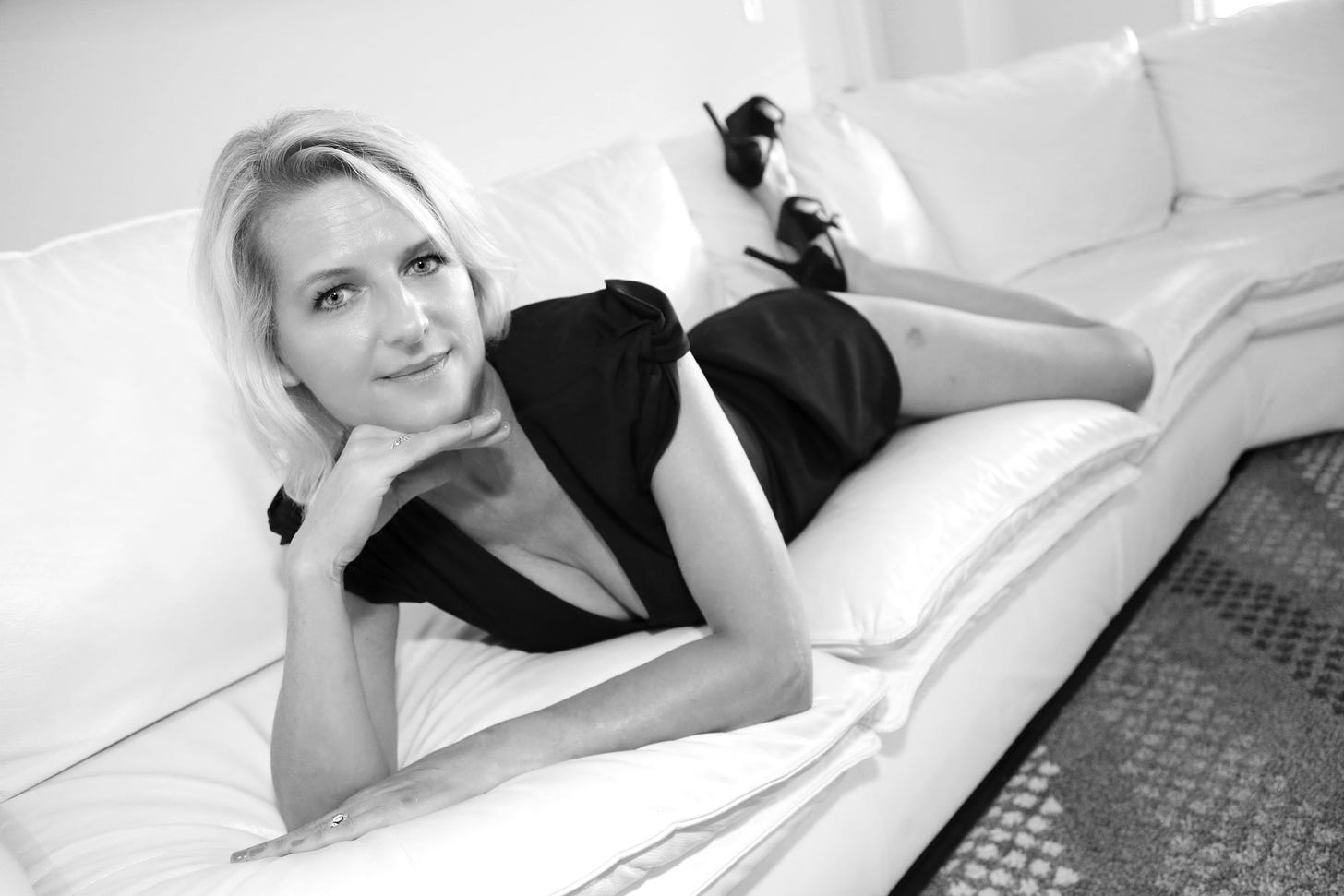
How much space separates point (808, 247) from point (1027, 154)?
855 millimetres

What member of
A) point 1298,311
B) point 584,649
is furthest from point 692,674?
point 1298,311

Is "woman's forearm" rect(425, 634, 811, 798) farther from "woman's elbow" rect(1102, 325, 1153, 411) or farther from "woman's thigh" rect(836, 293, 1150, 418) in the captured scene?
"woman's elbow" rect(1102, 325, 1153, 411)

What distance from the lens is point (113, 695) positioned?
1.35 metres

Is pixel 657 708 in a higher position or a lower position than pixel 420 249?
lower

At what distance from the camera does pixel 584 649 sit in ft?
4.60

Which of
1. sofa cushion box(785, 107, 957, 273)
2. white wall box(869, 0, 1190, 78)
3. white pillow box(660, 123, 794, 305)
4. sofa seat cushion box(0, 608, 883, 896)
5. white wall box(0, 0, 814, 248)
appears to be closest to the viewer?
sofa seat cushion box(0, 608, 883, 896)

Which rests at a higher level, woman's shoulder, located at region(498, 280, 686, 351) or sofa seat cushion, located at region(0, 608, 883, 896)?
woman's shoulder, located at region(498, 280, 686, 351)

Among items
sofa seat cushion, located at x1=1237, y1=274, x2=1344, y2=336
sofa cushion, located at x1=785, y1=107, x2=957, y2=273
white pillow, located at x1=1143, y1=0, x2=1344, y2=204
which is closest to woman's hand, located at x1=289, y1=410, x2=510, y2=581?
sofa cushion, located at x1=785, y1=107, x2=957, y2=273

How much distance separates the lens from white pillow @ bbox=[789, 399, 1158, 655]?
1.32 m

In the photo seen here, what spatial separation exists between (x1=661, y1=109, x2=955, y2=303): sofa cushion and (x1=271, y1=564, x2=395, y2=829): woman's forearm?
1216mm

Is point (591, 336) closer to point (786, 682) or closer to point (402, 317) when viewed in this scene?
point (402, 317)

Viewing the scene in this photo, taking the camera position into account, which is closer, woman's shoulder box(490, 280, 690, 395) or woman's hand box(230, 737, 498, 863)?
woman's hand box(230, 737, 498, 863)

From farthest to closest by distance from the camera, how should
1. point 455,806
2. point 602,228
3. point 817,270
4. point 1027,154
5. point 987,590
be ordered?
point 1027,154, point 817,270, point 602,228, point 987,590, point 455,806

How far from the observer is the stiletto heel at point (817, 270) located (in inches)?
84.2
